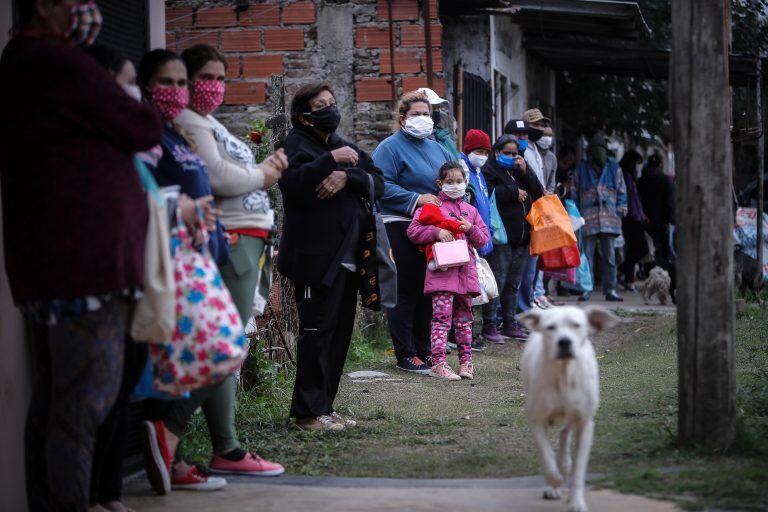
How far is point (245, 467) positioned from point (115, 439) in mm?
964

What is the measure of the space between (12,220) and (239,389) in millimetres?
3579

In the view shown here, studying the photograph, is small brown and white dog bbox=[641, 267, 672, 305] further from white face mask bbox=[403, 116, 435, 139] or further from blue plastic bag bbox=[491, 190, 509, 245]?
white face mask bbox=[403, 116, 435, 139]

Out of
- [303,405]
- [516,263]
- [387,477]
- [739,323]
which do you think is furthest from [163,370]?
[739,323]

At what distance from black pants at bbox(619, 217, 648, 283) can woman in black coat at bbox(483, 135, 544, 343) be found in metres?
5.65

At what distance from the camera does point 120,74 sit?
4004mm

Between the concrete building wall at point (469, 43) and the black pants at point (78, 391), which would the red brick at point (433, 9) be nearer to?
the concrete building wall at point (469, 43)

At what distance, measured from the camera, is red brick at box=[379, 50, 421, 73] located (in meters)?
11.1

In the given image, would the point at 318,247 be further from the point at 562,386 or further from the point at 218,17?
the point at 218,17

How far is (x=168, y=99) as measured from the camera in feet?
14.8

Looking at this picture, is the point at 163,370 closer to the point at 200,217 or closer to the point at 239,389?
the point at 200,217

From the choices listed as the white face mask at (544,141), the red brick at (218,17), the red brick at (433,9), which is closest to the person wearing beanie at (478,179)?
the white face mask at (544,141)

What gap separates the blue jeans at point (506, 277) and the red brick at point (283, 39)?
3.07 meters

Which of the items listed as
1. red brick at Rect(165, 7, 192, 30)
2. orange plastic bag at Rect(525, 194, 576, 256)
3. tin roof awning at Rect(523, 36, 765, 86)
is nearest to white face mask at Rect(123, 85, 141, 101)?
orange plastic bag at Rect(525, 194, 576, 256)

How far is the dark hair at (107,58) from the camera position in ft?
13.0
